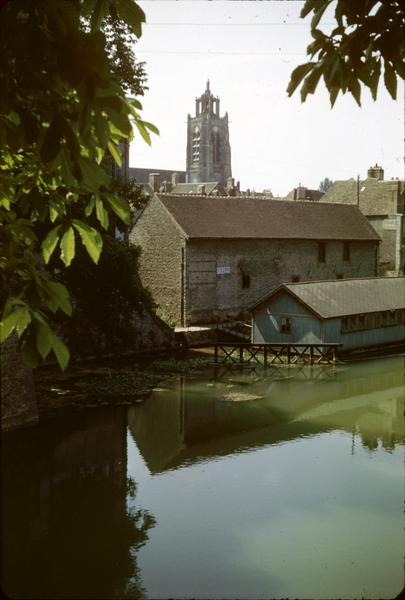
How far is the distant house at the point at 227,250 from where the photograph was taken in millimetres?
34500

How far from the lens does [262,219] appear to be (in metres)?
39.1

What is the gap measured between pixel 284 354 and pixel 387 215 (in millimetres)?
25352

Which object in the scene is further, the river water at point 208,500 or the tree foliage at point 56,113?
the river water at point 208,500

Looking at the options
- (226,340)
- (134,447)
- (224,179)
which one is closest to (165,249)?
(226,340)

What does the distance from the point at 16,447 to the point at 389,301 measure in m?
22.7

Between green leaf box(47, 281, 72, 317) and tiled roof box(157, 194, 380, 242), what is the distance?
31071 mm

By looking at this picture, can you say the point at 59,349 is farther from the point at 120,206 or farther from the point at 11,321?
the point at 120,206

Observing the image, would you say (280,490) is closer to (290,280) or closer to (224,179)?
(290,280)

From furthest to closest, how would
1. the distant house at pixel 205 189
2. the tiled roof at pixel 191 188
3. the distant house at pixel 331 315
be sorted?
the tiled roof at pixel 191 188, the distant house at pixel 205 189, the distant house at pixel 331 315

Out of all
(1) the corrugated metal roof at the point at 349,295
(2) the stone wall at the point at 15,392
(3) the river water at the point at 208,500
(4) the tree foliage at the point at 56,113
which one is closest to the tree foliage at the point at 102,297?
(2) the stone wall at the point at 15,392

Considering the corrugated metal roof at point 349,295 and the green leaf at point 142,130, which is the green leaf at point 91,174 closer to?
the green leaf at point 142,130

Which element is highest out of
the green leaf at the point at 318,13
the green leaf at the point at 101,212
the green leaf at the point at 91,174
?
the green leaf at the point at 318,13

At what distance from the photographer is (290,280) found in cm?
3916

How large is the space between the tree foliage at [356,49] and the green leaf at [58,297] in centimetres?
187
